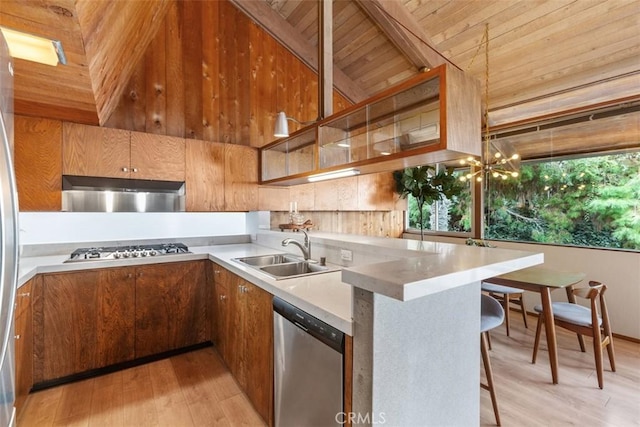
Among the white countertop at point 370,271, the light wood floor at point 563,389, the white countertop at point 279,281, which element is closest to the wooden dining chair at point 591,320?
the light wood floor at point 563,389

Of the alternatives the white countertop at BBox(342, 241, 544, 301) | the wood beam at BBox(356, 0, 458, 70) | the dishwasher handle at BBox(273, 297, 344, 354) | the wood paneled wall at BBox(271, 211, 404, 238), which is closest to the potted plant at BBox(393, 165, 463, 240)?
the wood paneled wall at BBox(271, 211, 404, 238)

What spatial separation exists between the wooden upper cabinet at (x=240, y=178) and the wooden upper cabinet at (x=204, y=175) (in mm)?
65

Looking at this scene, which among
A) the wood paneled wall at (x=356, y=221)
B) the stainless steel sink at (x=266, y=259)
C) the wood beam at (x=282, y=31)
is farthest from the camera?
the wood paneled wall at (x=356, y=221)

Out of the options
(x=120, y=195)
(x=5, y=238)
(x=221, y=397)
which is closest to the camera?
(x=5, y=238)

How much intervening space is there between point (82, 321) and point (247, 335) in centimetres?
139

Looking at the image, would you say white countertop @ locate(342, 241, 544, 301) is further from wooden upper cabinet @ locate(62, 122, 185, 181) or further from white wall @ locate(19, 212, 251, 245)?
white wall @ locate(19, 212, 251, 245)

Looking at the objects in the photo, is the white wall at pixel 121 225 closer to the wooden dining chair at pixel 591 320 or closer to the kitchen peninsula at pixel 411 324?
the kitchen peninsula at pixel 411 324

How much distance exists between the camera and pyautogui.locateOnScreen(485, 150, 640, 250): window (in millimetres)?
3174

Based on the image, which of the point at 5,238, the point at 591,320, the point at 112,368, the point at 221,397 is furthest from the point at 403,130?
the point at 112,368

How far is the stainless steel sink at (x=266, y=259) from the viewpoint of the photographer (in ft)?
8.32

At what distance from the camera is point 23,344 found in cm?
193

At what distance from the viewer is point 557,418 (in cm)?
191

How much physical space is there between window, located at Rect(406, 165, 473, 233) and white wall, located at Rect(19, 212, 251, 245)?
3.22m

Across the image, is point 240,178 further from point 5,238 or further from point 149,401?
point 5,238
